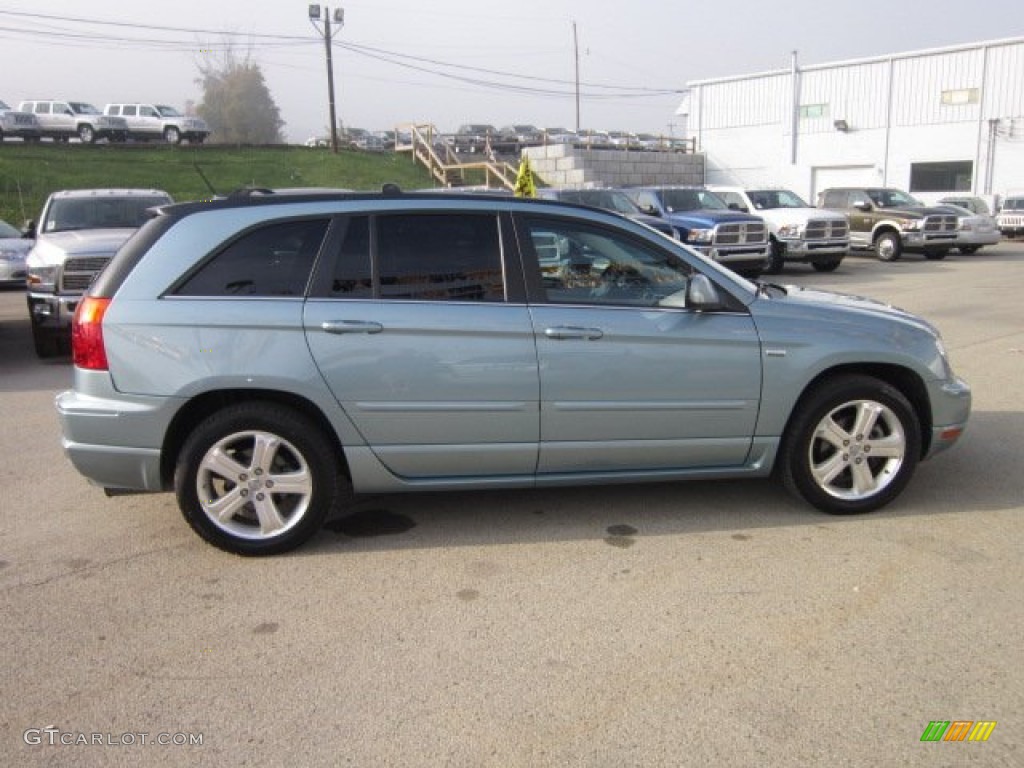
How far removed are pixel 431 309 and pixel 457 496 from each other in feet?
4.36

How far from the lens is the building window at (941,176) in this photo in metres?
36.8

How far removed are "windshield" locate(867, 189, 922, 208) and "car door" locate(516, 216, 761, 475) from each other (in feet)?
65.6

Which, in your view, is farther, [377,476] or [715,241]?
[715,241]

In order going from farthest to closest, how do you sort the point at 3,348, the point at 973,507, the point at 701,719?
1. the point at 3,348
2. the point at 973,507
3. the point at 701,719

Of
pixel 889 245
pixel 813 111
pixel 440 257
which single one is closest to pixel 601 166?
pixel 813 111

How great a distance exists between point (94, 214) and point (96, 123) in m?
31.6

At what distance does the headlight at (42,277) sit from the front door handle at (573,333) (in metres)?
7.16

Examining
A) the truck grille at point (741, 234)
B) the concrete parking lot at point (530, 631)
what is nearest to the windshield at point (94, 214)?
the concrete parking lot at point (530, 631)

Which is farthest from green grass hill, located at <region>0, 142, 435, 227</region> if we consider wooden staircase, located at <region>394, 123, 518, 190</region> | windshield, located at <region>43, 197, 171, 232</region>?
windshield, located at <region>43, 197, 171, 232</region>

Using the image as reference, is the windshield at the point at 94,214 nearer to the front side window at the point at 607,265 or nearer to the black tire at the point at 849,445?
the front side window at the point at 607,265

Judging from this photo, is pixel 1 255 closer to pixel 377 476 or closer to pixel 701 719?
pixel 377 476

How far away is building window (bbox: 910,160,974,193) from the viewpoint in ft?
121

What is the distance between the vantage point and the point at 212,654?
3348 millimetres

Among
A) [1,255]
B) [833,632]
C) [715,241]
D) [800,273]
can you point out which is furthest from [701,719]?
[800,273]
